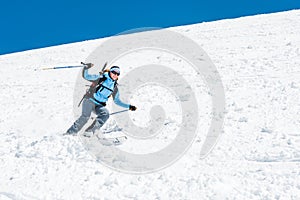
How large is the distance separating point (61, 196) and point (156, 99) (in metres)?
6.51

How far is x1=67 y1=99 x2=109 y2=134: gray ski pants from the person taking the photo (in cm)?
880

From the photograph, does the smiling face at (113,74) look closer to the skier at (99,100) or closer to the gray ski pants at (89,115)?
the skier at (99,100)

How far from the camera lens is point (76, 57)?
2372cm

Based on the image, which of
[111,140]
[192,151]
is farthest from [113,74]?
[192,151]

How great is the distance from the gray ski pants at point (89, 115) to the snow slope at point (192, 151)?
16.8 inches

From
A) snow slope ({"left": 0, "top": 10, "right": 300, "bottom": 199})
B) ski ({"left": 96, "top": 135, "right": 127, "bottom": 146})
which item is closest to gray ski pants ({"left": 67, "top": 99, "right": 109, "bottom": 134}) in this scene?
ski ({"left": 96, "top": 135, "right": 127, "bottom": 146})

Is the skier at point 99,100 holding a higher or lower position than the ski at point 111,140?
higher

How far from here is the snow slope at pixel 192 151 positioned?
608 centimetres

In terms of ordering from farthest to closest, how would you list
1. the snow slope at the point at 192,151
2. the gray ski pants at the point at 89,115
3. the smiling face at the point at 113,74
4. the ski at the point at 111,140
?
the gray ski pants at the point at 89,115
the smiling face at the point at 113,74
the ski at the point at 111,140
the snow slope at the point at 192,151

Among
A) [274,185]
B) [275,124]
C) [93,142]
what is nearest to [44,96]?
[93,142]

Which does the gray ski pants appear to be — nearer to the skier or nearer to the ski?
the skier

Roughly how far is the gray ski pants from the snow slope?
0.43m

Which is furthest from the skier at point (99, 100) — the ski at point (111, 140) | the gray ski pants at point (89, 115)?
the ski at point (111, 140)

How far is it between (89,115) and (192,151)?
2.66m
